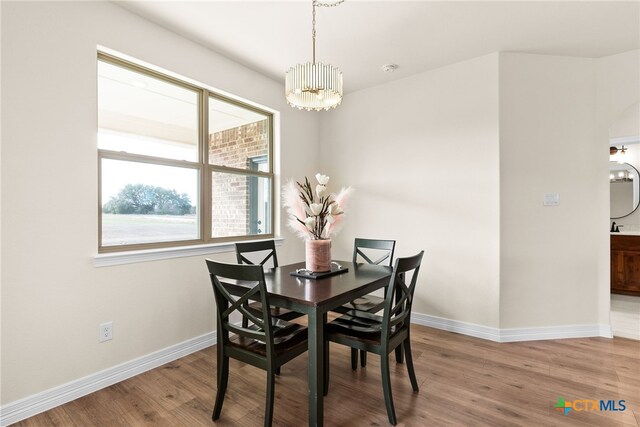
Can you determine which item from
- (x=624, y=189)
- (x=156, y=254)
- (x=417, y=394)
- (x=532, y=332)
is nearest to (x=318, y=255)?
(x=417, y=394)

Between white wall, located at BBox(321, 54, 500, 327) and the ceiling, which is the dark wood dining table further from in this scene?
the ceiling

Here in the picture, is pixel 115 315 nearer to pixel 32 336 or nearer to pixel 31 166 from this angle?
pixel 32 336

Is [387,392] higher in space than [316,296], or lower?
lower

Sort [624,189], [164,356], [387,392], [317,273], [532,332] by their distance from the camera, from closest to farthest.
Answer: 1. [387,392]
2. [317,273]
3. [164,356]
4. [532,332]
5. [624,189]

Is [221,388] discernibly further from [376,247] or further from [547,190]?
[547,190]

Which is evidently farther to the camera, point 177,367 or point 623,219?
point 623,219

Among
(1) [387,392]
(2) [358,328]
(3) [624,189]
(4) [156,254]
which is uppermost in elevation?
(3) [624,189]

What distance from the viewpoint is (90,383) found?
2141mm

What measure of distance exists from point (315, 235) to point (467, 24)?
6.79 feet

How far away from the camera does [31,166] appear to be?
189 centimetres

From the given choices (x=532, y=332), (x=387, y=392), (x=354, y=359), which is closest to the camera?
(x=387, y=392)

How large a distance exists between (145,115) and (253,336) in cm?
200

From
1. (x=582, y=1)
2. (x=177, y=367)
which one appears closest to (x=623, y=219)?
(x=582, y=1)

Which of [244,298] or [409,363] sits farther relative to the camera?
[409,363]
